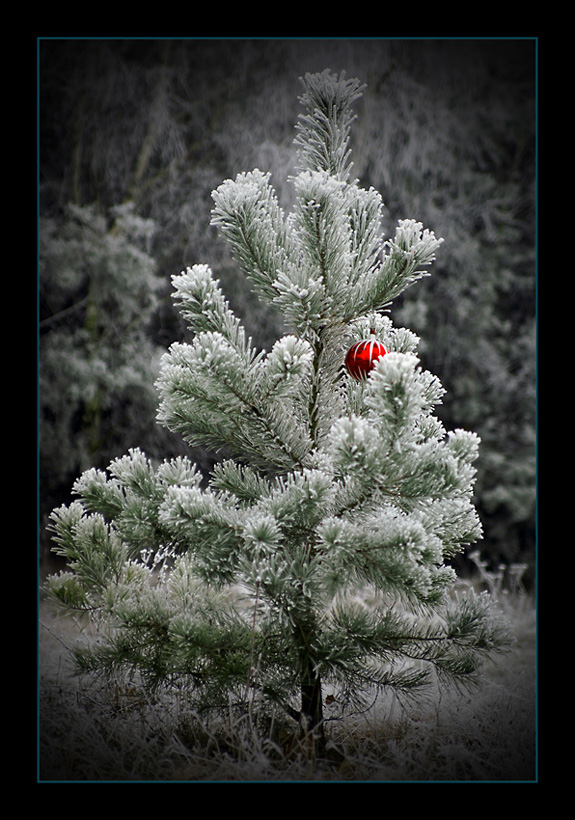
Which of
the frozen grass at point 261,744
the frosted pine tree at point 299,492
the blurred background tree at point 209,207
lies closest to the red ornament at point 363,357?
the frosted pine tree at point 299,492

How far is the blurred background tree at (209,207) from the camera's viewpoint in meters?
4.01

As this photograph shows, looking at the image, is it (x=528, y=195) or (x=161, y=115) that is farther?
(x=528, y=195)

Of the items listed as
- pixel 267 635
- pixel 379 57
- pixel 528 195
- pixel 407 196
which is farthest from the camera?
pixel 528 195

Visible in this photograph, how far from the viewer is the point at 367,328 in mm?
1716

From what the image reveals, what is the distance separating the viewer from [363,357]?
4.76 feet

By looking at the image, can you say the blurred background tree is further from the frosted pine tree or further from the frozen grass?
the frozen grass

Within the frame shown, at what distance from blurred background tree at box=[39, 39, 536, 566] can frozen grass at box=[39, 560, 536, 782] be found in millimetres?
2629

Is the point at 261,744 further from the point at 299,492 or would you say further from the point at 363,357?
the point at 363,357

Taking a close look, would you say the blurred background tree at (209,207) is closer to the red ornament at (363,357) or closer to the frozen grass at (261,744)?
the red ornament at (363,357)

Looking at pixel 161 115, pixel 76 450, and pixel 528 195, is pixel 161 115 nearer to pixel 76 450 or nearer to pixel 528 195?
pixel 76 450

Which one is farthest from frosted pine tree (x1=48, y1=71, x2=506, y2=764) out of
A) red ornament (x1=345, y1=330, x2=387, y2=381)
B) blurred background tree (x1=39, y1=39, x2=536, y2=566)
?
blurred background tree (x1=39, y1=39, x2=536, y2=566)

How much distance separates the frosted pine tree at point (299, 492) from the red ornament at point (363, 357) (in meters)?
0.04
